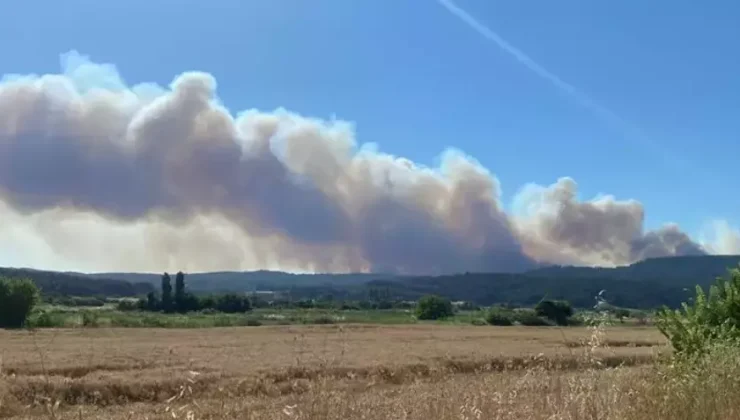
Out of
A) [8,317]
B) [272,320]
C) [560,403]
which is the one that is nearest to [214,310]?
[272,320]

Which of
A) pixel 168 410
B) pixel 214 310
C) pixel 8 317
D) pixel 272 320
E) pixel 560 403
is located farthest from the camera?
pixel 214 310

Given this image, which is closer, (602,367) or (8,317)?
(602,367)

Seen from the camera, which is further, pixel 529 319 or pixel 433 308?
pixel 433 308

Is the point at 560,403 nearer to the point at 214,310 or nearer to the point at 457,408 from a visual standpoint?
the point at 457,408

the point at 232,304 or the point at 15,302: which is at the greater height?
the point at 15,302

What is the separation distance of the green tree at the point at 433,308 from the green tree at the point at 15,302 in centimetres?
6942

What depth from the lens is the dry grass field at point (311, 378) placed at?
20.0 feet

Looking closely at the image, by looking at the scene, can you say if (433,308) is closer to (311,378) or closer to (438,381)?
(438,381)

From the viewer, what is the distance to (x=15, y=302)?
104938 mm

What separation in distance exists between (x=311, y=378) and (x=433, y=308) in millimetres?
143274

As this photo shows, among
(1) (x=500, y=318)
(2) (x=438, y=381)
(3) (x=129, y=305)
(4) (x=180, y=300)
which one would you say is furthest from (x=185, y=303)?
(2) (x=438, y=381)

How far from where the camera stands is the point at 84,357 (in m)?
44.4

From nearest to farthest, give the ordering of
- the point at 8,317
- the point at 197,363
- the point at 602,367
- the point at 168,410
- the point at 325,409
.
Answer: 1. the point at 168,410
2. the point at 325,409
3. the point at 602,367
4. the point at 197,363
5. the point at 8,317

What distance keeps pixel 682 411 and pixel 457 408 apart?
5.74ft
